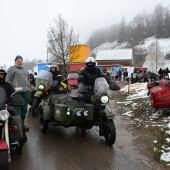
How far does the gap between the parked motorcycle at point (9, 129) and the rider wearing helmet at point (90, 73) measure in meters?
2.48

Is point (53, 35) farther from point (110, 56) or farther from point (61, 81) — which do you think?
point (110, 56)

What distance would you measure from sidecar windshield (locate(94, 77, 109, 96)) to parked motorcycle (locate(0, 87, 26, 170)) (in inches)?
82.9

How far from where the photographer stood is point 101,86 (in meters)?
8.02

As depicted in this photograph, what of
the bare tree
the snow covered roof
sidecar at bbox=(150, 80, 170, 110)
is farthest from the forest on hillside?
sidecar at bbox=(150, 80, 170, 110)

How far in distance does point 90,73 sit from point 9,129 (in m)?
3.22

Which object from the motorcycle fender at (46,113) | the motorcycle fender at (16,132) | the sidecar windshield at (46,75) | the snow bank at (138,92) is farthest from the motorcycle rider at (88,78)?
the snow bank at (138,92)

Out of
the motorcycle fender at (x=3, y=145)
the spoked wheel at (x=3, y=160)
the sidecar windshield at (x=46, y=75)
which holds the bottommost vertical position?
the spoked wheel at (x=3, y=160)

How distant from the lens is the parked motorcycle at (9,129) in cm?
510

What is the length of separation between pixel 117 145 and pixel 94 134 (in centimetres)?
119

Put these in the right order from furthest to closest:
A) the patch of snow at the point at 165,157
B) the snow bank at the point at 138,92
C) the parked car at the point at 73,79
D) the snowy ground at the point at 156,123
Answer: the parked car at the point at 73,79 < the snow bank at the point at 138,92 < the snowy ground at the point at 156,123 < the patch of snow at the point at 165,157

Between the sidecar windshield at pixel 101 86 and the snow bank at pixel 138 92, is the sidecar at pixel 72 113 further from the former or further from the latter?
the snow bank at pixel 138 92

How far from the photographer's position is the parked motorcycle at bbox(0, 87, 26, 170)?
5.10 meters

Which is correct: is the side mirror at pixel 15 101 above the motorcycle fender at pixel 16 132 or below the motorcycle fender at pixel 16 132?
above

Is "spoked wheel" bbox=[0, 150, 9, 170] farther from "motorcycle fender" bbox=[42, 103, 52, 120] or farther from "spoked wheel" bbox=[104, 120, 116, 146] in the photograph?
"motorcycle fender" bbox=[42, 103, 52, 120]
